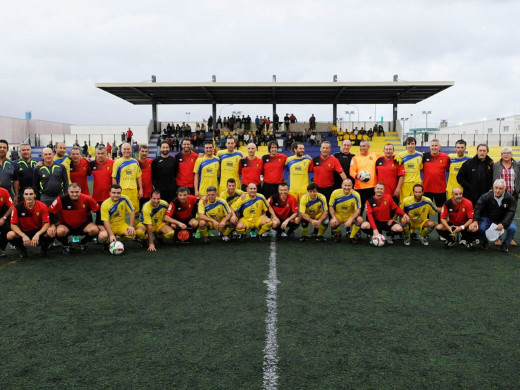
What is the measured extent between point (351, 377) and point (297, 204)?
15.6 ft

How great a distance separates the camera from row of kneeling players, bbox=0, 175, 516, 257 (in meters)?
6.31

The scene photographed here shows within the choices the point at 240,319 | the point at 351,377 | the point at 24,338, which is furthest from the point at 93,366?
the point at 351,377

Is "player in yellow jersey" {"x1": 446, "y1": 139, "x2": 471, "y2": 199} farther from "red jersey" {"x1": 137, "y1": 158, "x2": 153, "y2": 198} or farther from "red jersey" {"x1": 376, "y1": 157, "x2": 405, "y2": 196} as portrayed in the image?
"red jersey" {"x1": 137, "y1": 158, "x2": 153, "y2": 198}

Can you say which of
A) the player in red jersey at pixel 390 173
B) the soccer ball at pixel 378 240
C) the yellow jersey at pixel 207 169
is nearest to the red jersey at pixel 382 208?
the soccer ball at pixel 378 240

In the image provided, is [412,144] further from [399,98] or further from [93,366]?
[399,98]

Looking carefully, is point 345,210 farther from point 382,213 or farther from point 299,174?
point 299,174

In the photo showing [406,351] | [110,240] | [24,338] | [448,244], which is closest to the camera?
[406,351]

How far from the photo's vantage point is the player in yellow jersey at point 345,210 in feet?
22.7

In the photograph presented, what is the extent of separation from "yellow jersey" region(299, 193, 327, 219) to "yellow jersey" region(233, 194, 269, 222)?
2.05ft

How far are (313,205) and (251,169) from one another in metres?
1.39

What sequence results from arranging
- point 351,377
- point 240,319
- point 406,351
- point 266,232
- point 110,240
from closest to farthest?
point 351,377 < point 406,351 < point 240,319 < point 110,240 < point 266,232

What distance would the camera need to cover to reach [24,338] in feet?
11.4

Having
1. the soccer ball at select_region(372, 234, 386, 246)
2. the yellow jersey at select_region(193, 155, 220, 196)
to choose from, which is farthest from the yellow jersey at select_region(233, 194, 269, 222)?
the soccer ball at select_region(372, 234, 386, 246)

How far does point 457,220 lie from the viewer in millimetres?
6719
